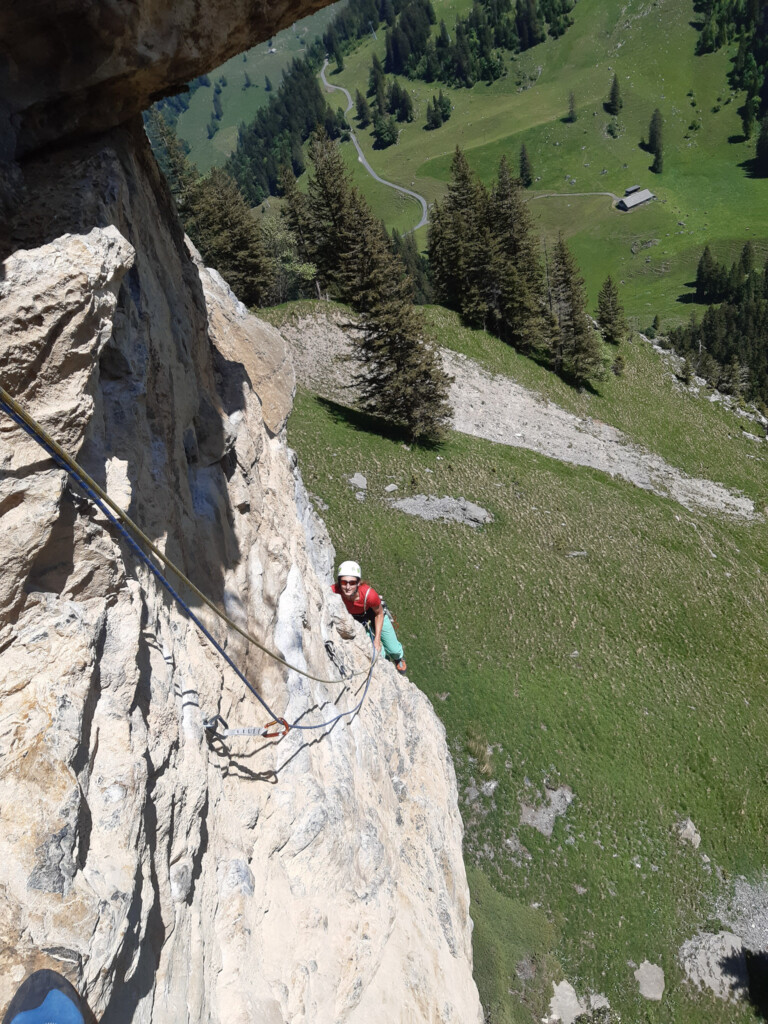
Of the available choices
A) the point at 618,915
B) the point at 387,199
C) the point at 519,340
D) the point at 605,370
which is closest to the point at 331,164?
the point at 519,340

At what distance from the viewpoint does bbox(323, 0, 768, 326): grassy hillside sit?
410 feet

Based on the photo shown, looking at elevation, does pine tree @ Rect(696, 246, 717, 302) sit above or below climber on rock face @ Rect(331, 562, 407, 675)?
below

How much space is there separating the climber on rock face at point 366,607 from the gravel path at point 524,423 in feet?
66.9

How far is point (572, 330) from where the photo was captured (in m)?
43.6

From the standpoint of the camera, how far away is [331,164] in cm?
3142

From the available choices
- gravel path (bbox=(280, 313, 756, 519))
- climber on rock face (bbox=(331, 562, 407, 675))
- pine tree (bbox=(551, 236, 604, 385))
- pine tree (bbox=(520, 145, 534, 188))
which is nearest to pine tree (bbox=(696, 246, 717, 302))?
pine tree (bbox=(520, 145, 534, 188))

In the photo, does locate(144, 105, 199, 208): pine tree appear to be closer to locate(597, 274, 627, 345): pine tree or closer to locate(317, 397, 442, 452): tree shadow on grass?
locate(317, 397, 442, 452): tree shadow on grass

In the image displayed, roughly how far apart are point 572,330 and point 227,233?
24.5 meters

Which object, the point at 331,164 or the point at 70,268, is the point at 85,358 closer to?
the point at 70,268

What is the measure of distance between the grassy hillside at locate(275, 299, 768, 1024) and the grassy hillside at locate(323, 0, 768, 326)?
102 metres

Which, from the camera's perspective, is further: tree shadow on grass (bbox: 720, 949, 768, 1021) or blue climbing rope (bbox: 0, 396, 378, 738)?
tree shadow on grass (bbox: 720, 949, 768, 1021)

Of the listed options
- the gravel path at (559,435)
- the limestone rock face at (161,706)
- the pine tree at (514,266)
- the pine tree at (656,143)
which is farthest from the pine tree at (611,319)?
the pine tree at (656,143)

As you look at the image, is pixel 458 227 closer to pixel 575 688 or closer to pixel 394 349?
pixel 394 349

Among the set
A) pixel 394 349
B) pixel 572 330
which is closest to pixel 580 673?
pixel 394 349
